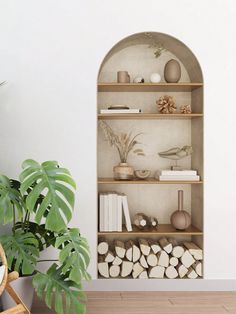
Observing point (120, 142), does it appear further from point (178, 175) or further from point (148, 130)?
point (178, 175)

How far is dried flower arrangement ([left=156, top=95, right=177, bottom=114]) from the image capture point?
3754mm

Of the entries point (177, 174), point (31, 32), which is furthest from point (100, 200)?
point (31, 32)

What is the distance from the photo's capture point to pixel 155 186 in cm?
407

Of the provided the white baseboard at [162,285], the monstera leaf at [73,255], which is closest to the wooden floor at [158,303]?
the white baseboard at [162,285]

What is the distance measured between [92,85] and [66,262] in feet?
4.74

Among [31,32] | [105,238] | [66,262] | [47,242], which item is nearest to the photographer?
[66,262]

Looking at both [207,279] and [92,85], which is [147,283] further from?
[92,85]

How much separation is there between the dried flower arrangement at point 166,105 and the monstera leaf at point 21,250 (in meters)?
1.48

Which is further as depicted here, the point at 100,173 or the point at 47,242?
the point at 100,173

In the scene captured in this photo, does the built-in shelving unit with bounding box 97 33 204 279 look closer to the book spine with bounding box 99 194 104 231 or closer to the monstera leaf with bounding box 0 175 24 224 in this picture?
the book spine with bounding box 99 194 104 231

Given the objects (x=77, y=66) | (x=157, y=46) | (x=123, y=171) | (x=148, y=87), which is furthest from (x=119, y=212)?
(x=157, y=46)

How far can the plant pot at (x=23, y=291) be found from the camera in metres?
3.07

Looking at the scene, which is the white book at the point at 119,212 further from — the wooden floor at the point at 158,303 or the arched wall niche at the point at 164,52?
the arched wall niche at the point at 164,52

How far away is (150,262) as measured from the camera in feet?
12.1
